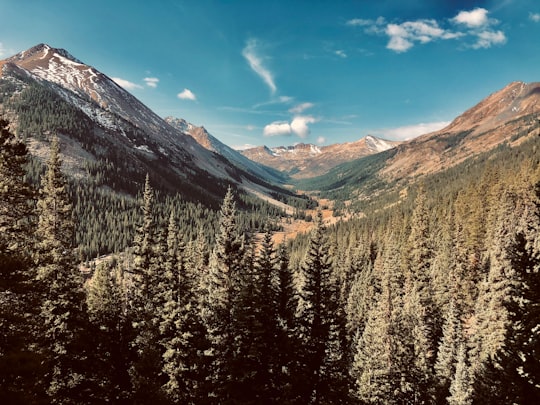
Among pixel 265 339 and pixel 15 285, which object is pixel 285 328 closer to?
pixel 265 339

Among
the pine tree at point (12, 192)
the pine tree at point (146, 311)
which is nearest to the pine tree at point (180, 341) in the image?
the pine tree at point (146, 311)

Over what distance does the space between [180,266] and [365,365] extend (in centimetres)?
3330

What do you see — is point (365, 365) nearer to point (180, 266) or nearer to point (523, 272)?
point (180, 266)

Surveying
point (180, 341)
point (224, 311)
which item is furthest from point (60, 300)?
point (224, 311)

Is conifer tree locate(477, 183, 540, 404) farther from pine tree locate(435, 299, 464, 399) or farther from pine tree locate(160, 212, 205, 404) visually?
pine tree locate(435, 299, 464, 399)

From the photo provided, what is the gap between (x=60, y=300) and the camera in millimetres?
20312

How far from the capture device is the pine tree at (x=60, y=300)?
19641 mm

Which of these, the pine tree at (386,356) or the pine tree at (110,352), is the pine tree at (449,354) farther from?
the pine tree at (110,352)

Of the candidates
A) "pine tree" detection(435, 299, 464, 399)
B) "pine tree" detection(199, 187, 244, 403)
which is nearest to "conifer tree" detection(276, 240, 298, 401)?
"pine tree" detection(199, 187, 244, 403)

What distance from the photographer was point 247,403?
2295 cm

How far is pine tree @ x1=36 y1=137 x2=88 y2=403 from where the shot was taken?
773 inches

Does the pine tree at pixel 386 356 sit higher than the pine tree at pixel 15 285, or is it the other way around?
the pine tree at pixel 15 285

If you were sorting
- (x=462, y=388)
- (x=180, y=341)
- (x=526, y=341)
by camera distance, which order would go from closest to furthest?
(x=526, y=341) → (x=180, y=341) → (x=462, y=388)

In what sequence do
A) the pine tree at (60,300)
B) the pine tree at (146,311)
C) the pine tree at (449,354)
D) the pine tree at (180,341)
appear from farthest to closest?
the pine tree at (449,354) < the pine tree at (180,341) < the pine tree at (146,311) < the pine tree at (60,300)
